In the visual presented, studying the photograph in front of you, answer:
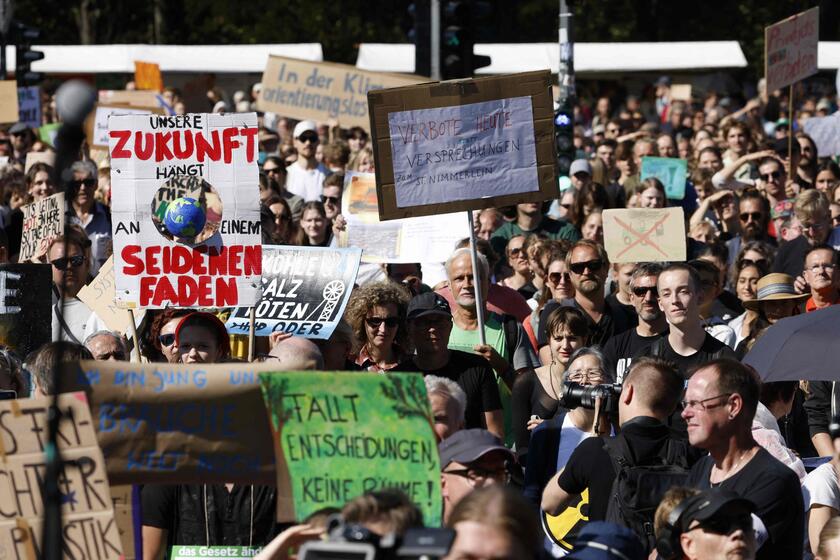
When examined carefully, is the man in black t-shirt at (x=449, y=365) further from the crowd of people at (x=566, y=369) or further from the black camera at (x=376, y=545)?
the black camera at (x=376, y=545)

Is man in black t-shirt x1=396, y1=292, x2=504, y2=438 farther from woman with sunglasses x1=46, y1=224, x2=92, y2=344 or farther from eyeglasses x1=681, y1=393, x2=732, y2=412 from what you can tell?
woman with sunglasses x1=46, y1=224, x2=92, y2=344

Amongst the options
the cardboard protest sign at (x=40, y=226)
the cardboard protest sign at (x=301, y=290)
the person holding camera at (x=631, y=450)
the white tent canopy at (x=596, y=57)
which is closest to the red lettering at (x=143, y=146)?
the cardboard protest sign at (x=301, y=290)

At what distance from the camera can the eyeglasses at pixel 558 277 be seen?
880 centimetres

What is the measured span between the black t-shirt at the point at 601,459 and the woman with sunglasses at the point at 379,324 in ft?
5.80

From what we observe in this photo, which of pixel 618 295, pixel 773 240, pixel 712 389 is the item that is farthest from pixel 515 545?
pixel 773 240

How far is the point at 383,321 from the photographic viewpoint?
708cm

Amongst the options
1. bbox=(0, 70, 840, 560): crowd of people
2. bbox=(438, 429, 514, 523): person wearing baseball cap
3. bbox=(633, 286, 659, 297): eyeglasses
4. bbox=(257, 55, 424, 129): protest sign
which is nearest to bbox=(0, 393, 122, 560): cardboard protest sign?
bbox=(0, 70, 840, 560): crowd of people

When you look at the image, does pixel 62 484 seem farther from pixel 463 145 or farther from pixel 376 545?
pixel 463 145

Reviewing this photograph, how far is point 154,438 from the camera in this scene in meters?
4.40

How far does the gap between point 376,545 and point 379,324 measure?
3794 mm

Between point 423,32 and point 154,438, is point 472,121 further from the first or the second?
point 423,32

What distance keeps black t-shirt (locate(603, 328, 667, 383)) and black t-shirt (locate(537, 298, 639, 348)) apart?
1.29 feet

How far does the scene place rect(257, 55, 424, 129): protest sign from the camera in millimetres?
16422

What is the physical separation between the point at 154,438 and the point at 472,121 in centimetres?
376
